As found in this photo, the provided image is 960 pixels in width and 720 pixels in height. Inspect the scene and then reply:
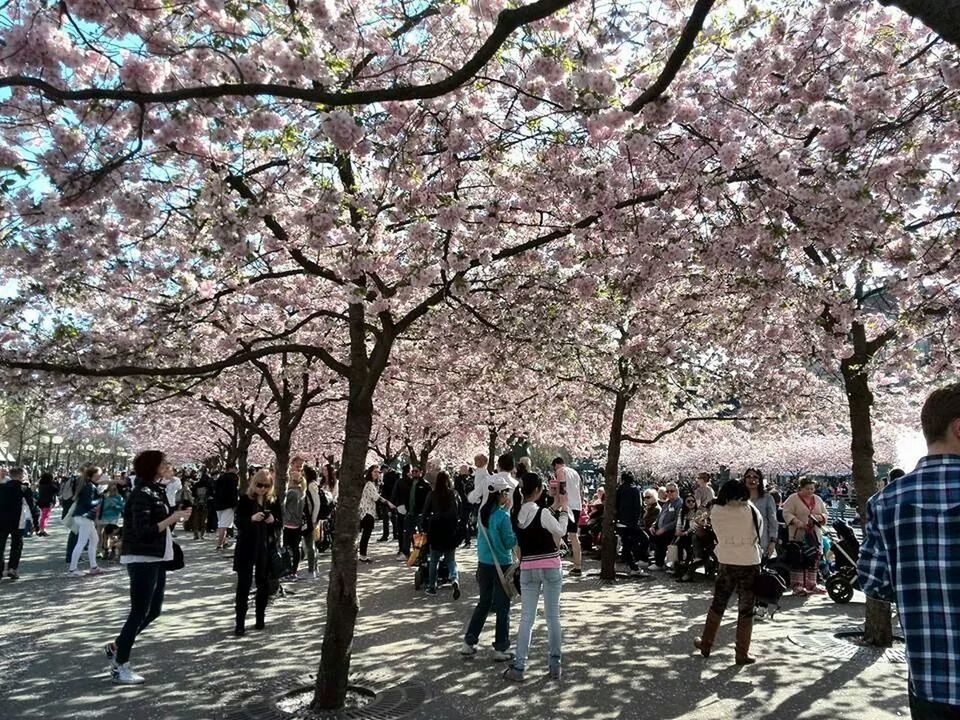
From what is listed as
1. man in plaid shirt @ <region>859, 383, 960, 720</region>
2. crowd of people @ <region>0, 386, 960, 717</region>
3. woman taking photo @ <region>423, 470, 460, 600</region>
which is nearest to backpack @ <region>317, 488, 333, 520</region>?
crowd of people @ <region>0, 386, 960, 717</region>

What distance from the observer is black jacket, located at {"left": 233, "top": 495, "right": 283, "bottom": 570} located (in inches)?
350

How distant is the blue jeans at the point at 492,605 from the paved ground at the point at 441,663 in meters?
0.25

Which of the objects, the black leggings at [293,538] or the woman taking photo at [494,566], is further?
the black leggings at [293,538]

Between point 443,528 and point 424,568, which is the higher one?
point 443,528

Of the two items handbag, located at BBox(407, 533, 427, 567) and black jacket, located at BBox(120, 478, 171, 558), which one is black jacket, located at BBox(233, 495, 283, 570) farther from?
handbag, located at BBox(407, 533, 427, 567)

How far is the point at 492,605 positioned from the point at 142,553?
3394 mm

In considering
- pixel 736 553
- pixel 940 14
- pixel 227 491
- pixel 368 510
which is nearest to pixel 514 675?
pixel 736 553

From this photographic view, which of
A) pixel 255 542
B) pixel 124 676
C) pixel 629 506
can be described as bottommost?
pixel 124 676

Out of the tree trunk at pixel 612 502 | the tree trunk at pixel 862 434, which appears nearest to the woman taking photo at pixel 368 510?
the tree trunk at pixel 612 502

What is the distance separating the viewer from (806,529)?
512 inches

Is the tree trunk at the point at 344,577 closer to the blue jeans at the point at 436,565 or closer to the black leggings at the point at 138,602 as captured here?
the black leggings at the point at 138,602

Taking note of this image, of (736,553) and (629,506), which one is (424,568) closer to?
(629,506)

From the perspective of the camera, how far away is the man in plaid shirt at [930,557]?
2650 mm

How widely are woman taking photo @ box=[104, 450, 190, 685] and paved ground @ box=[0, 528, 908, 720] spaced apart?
0.24 m
